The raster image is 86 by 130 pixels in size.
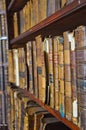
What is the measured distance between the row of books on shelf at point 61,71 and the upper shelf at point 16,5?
46 centimetres

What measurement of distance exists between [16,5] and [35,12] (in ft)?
1.60

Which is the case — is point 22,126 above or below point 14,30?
below

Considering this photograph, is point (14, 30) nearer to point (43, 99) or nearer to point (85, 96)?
point (43, 99)

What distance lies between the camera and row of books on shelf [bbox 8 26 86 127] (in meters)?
0.71

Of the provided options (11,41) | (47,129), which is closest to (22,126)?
(47,129)

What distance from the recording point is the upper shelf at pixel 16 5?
1.59 meters

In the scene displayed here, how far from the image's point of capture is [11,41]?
5.89ft

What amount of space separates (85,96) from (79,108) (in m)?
0.05

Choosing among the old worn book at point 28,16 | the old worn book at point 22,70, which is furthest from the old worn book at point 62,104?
the old worn book at point 28,16

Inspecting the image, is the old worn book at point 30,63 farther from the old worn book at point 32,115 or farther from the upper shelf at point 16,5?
the upper shelf at point 16,5

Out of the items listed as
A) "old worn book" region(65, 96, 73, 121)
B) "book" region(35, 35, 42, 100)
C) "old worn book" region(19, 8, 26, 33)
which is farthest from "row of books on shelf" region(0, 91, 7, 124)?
"old worn book" region(65, 96, 73, 121)

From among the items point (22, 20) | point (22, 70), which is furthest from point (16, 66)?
point (22, 20)

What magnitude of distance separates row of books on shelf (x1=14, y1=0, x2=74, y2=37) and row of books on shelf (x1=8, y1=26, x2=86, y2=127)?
0.39 feet

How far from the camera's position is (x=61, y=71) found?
0.87 meters
